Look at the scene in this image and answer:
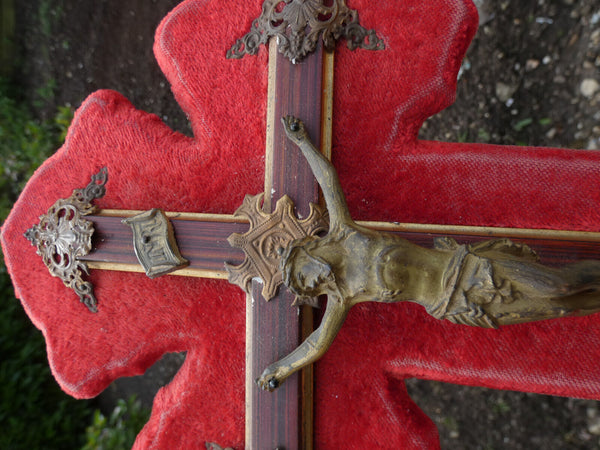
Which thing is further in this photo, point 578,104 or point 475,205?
point 578,104

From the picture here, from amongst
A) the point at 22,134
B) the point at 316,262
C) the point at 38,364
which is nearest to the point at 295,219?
the point at 316,262

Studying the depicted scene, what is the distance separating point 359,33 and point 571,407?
1.99m

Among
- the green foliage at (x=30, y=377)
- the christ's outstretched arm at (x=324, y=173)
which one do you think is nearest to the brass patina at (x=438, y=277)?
the christ's outstretched arm at (x=324, y=173)

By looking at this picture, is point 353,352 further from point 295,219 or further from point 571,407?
point 571,407

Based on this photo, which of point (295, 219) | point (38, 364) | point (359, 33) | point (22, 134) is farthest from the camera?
point (22, 134)

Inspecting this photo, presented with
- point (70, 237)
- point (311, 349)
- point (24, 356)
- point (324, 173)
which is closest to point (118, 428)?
point (24, 356)

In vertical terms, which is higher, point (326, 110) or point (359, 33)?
point (359, 33)

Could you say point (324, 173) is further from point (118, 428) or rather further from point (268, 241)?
point (118, 428)

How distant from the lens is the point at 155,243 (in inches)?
55.6

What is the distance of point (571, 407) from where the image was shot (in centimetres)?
218

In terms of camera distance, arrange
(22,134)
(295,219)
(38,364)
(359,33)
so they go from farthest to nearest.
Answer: (22,134), (38,364), (359,33), (295,219)

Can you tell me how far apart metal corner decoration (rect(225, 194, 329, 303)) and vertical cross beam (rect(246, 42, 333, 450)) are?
3cm

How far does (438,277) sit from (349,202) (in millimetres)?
495

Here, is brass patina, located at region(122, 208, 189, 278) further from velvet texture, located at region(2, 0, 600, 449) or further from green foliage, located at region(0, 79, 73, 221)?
green foliage, located at region(0, 79, 73, 221)
